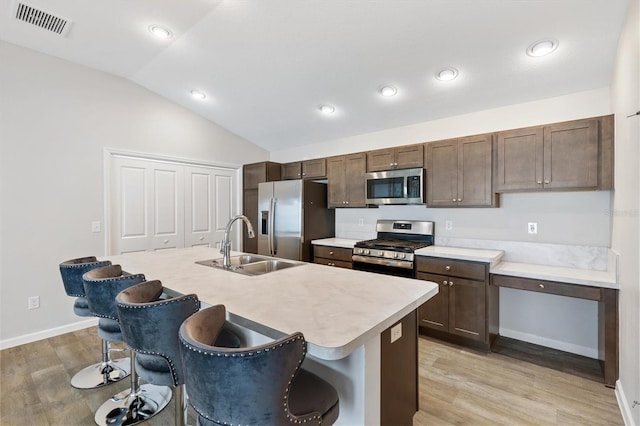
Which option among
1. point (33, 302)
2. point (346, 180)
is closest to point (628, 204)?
point (346, 180)

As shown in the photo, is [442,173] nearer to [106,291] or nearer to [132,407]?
[106,291]

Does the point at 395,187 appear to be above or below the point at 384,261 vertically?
above

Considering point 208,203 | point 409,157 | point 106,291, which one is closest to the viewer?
point 106,291

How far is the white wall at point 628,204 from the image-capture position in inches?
65.5

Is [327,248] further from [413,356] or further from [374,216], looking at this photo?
[413,356]

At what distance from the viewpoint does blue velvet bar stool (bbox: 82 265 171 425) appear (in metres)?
1.78

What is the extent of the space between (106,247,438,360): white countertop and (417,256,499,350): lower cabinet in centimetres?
137

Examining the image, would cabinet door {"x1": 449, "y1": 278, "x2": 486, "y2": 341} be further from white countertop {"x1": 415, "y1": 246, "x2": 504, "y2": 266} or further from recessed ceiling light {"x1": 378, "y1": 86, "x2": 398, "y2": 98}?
recessed ceiling light {"x1": 378, "y1": 86, "x2": 398, "y2": 98}

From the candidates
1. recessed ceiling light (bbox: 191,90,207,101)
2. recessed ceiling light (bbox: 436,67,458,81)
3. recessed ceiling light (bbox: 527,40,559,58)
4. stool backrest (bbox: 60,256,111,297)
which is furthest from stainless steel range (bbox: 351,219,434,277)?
recessed ceiling light (bbox: 191,90,207,101)

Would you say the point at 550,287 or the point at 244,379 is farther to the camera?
the point at 550,287

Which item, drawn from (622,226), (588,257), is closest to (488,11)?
(622,226)

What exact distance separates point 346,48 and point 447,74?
3.20ft

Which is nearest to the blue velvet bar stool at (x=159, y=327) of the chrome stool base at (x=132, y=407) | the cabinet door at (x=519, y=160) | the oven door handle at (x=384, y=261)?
the chrome stool base at (x=132, y=407)

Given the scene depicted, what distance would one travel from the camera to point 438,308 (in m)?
3.03
